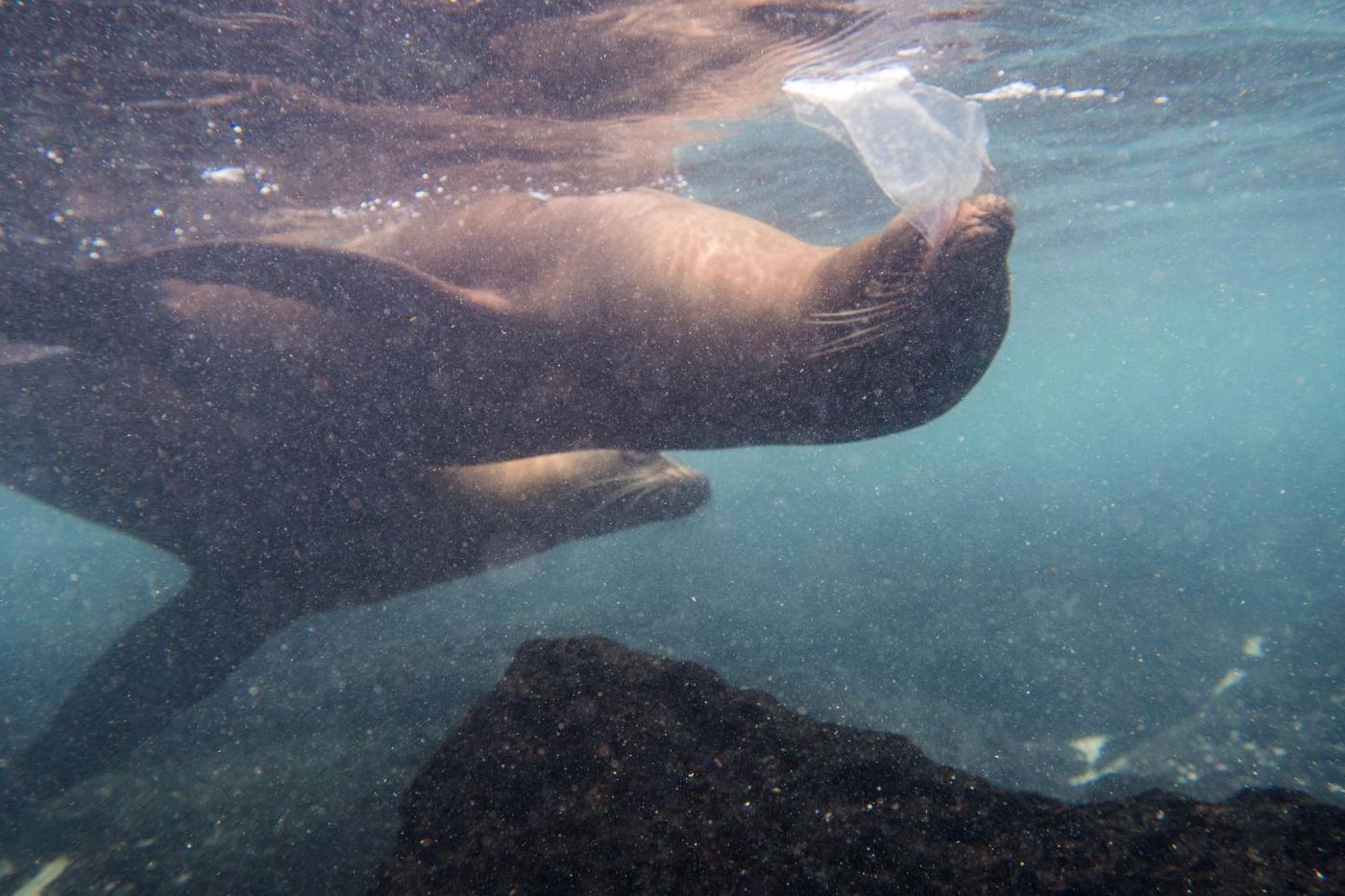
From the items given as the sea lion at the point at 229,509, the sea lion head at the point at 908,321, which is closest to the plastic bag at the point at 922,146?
the sea lion head at the point at 908,321

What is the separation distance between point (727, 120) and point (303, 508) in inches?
319

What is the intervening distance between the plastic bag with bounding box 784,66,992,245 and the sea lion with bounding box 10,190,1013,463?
9cm

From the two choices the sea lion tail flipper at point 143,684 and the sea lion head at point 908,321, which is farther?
the sea lion tail flipper at point 143,684

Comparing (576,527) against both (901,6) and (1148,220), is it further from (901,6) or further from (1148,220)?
(1148,220)

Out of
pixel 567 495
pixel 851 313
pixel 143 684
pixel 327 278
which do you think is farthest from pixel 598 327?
pixel 143 684

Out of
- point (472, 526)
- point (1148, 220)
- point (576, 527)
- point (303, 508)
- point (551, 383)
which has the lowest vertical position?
point (1148, 220)

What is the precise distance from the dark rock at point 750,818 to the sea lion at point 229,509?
282 cm

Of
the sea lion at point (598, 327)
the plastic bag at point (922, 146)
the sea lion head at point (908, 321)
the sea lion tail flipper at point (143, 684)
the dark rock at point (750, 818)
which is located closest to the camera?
the dark rock at point (750, 818)

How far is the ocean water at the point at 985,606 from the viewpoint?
6.88 m

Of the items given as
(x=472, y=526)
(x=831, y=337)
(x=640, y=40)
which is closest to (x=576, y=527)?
(x=472, y=526)

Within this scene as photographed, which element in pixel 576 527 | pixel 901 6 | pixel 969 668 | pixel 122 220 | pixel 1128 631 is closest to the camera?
pixel 576 527

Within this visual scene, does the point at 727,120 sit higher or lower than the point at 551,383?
higher

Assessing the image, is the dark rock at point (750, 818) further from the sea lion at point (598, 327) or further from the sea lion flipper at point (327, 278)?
the sea lion flipper at point (327, 278)

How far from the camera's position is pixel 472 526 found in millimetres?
5312
